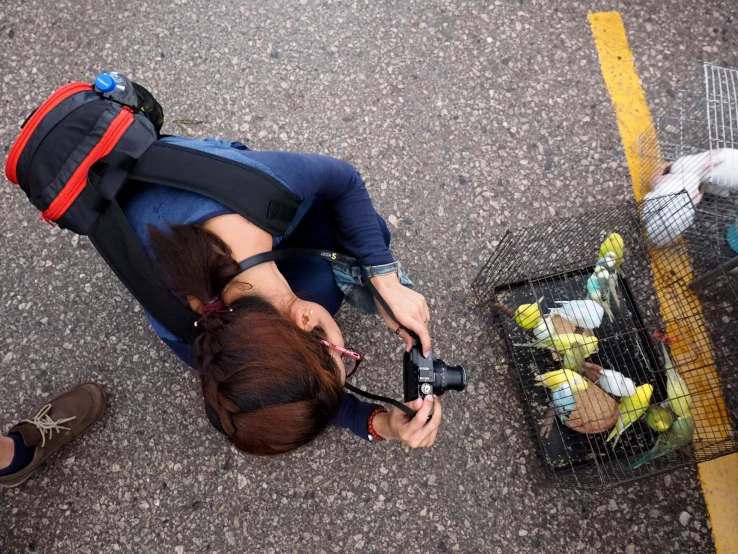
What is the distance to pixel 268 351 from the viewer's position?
1.06m

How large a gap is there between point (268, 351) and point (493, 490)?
127 cm

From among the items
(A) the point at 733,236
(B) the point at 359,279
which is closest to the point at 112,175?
(B) the point at 359,279

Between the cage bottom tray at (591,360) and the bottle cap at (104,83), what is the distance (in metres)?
1.46

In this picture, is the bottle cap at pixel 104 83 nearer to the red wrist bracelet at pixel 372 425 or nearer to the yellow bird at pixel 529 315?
the red wrist bracelet at pixel 372 425

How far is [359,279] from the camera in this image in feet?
5.24

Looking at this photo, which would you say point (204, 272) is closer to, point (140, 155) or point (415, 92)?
point (140, 155)

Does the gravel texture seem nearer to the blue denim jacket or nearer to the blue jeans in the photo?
the blue denim jacket

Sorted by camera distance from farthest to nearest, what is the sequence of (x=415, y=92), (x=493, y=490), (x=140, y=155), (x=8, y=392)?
1. (x=415, y=92)
2. (x=8, y=392)
3. (x=493, y=490)
4. (x=140, y=155)

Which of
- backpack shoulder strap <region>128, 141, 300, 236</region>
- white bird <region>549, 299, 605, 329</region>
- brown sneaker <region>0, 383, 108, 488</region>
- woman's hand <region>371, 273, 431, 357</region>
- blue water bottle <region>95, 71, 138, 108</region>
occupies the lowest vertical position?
brown sneaker <region>0, 383, 108, 488</region>

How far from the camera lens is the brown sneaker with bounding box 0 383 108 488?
1834 mm

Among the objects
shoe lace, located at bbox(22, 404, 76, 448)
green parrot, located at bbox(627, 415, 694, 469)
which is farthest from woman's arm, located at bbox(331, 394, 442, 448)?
shoe lace, located at bbox(22, 404, 76, 448)

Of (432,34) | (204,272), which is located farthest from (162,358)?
(432,34)

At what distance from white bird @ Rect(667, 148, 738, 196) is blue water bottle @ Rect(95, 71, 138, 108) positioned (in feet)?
6.54

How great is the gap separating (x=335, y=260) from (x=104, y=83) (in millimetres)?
769
